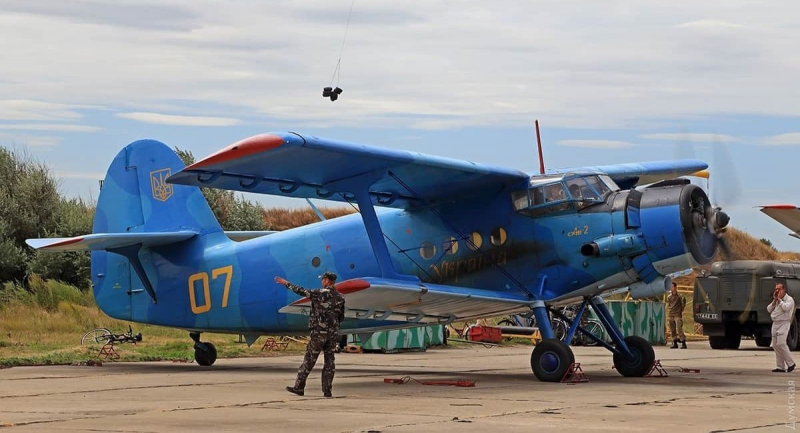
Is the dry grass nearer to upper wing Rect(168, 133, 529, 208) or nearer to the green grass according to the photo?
the green grass

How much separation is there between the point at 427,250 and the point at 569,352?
290 cm

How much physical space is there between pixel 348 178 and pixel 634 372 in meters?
5.20

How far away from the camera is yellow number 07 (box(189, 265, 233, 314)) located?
19172 millimetres

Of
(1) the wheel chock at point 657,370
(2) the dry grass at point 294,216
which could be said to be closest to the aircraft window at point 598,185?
(1) the wheel chock at point 657,370

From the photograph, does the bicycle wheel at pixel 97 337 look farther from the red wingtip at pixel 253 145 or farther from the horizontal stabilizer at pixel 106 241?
the red wingtip at pixel 253 145

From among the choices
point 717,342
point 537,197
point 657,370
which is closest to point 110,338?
point 537,197

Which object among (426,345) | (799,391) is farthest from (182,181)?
(426,345)

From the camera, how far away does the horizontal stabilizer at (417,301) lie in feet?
48.6

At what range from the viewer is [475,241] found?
16719 millimetres

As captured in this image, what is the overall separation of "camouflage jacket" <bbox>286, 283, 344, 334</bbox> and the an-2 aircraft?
0.88 metres

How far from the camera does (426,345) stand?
26.6 meters

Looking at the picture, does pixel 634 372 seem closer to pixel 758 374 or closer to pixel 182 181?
pixel 758 374

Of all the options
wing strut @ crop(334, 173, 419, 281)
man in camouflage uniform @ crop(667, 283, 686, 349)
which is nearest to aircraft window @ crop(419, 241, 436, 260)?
wing strut @ crop(334, 173, 419, 281)

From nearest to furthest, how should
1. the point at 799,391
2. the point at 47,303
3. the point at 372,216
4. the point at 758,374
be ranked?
the point at 799,391 < the point at 372,216 < the point at 758,374 < the point at 47,303
